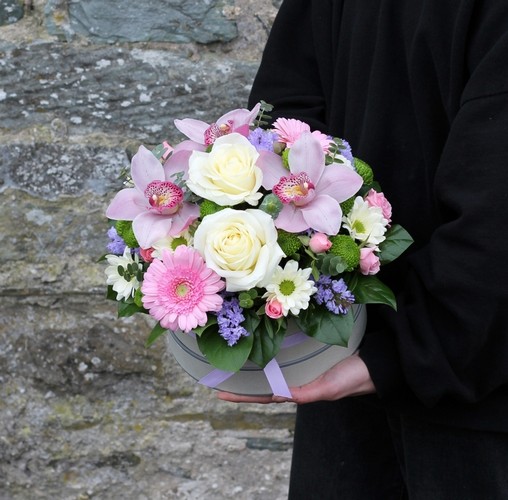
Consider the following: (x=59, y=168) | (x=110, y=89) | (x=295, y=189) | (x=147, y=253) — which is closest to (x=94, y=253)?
(x=59, y=168)

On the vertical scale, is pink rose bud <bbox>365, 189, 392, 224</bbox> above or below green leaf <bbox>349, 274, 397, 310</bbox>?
above

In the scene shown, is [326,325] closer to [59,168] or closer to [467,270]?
[467,270]

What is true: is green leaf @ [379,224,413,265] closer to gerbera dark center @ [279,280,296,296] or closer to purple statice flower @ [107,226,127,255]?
gerbera dark center @ [279,280,296,296]

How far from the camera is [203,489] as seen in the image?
79.7 inches

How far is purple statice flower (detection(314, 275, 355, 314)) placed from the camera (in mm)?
978

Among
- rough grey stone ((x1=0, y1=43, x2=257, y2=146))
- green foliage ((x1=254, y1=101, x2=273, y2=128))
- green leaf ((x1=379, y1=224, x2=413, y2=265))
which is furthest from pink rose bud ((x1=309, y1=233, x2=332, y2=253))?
rough grey stone ((x1=0, y1=43, x2=257, y2=146))

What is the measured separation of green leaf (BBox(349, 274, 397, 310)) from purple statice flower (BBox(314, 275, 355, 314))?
0.03 m

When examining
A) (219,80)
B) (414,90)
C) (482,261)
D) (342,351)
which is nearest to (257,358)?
(342,351)

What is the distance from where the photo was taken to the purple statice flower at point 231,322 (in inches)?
38.0

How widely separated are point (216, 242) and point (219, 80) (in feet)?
3.29

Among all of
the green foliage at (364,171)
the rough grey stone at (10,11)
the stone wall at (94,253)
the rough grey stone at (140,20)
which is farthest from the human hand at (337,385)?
the rough grey stone at (10,11)

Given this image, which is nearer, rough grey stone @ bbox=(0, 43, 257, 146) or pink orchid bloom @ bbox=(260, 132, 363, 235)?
pink orchid bloom @ bbox=(260, 132, 363, 235)

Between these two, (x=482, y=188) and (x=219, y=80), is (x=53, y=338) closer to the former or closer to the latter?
(x=219, y=80)

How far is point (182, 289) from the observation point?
3.13 ft
